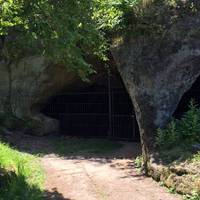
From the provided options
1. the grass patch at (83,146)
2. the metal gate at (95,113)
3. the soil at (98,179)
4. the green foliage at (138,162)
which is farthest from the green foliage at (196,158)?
the metal gate at (95,113)

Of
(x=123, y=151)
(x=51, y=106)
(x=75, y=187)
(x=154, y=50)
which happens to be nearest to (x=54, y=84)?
(x=51, y=106)

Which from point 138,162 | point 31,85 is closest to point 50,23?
point 138,162

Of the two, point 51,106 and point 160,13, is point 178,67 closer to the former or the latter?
point 160,13

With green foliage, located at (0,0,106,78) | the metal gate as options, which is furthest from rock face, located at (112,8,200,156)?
the metal gate

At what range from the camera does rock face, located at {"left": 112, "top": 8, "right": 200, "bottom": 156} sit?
11.1 metres

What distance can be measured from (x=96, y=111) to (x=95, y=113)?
0.13m

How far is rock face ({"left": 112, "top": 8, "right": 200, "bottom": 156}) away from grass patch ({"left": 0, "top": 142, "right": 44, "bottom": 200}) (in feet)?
8.00

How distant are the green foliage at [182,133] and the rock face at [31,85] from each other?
18.2 feet

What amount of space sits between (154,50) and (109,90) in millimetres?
4220

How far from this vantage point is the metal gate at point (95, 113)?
1545cm

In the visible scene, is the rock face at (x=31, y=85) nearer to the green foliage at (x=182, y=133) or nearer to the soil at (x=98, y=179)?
the soil at (x=98, y=179)

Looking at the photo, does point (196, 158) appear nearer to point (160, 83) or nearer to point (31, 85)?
point (160, 83)

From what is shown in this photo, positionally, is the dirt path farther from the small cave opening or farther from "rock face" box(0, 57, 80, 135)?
"rock face" box(0, 57, 80, 135)

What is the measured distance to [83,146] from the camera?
14.5 meters
